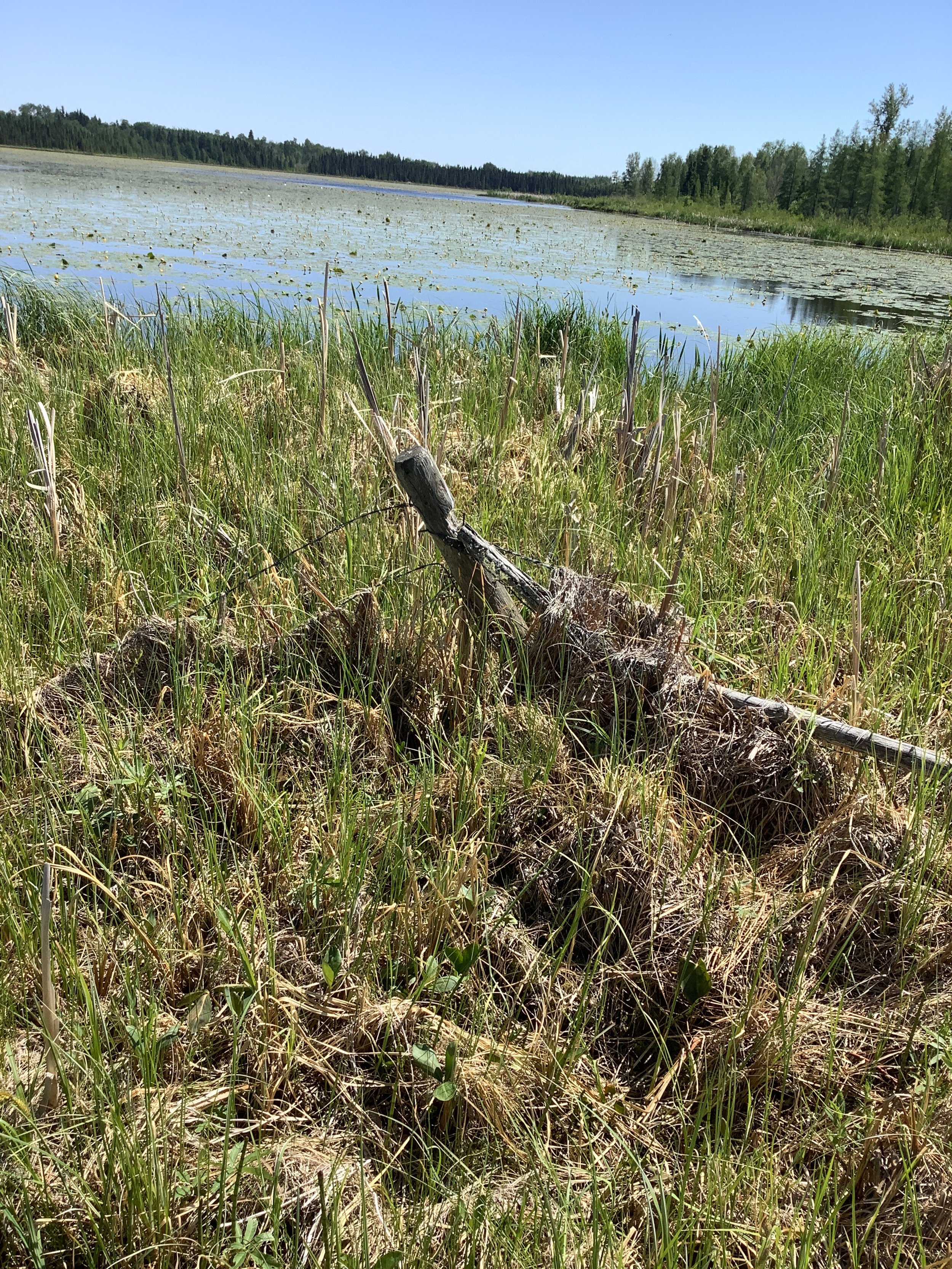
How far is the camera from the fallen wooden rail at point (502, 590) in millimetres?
1920

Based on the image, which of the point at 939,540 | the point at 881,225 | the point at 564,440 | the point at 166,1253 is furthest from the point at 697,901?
the point at 881,225

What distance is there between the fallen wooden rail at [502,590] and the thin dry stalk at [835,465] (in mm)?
1508

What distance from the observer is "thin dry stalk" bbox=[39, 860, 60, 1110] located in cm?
116

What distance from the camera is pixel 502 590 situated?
2246 mm

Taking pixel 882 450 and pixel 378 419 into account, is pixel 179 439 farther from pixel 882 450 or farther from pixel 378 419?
pixel 882 450

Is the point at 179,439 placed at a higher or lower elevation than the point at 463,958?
higher

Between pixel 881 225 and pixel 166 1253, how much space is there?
45972 mm

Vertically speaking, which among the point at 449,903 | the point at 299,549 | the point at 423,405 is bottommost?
the point at 449,903

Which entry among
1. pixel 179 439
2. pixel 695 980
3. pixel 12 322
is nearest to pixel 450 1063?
pixel 695 980

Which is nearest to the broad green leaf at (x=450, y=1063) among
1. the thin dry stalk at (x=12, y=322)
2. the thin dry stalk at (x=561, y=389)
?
the thin dry stalk at (x=561, y=389)

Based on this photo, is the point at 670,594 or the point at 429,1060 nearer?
the point at 429,1060

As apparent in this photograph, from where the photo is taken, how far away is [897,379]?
5.14 m

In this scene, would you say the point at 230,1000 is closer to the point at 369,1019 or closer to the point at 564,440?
the point at 369,1019

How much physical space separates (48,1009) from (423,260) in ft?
39.8
